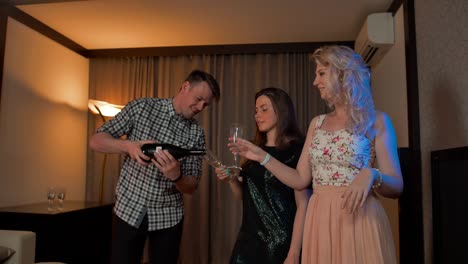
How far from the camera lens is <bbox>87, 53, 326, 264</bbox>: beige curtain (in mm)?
3744

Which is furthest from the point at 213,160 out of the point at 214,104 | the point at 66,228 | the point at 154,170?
Answer: the point at 214,104

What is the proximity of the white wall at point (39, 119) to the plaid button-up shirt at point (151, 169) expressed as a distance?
159 cm

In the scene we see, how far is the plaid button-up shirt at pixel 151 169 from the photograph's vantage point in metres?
1.80

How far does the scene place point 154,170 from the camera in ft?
6.09

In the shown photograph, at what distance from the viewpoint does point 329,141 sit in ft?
4.31

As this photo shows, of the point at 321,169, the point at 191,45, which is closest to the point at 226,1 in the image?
the point at 191,45

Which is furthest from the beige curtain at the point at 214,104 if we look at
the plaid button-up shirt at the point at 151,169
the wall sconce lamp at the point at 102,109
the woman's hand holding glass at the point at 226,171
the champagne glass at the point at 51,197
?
the woman's hand holding glass at the point at 226,171

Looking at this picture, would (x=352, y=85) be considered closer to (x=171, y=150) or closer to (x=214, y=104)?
(x=171, y=150)

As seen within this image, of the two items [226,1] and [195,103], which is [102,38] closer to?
[226,1]

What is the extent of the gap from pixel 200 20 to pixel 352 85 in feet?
7.40

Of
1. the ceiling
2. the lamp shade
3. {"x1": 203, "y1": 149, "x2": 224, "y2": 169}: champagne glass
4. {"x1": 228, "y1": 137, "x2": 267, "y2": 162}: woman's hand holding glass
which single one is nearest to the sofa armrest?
{"x1": 203, "y1": 149, "x2": 224, "y2": 169}: champagne glass

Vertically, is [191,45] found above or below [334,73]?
above

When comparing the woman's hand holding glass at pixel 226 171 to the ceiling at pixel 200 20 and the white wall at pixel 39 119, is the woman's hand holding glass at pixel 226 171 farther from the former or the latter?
the white wall at pixel 39 119

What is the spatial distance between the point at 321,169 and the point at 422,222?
1.23m
